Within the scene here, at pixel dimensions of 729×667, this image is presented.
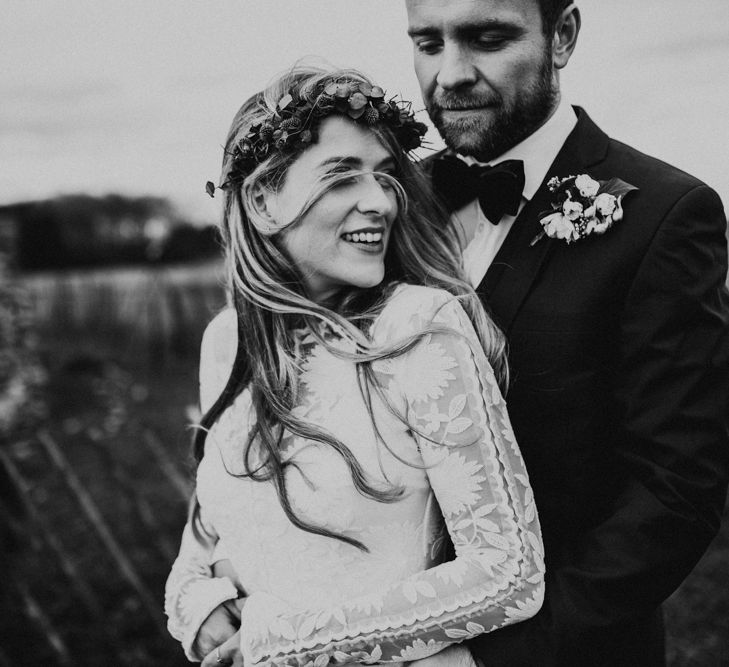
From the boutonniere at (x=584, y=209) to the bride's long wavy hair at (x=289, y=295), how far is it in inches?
11.8

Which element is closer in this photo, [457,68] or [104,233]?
[457,68]

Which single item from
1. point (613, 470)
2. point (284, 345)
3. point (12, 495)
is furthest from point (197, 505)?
point (12, 495)

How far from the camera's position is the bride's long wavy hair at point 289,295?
1.82 meters

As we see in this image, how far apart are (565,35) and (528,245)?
0.77 m

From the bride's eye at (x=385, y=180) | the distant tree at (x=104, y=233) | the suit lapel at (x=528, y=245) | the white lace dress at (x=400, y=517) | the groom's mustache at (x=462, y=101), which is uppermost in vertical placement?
the groom's mustache at (x=462, y=101)

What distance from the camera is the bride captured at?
1640 mm

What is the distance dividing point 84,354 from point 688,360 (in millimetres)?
7759

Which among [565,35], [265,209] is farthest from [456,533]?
[565,35]

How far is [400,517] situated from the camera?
174cm

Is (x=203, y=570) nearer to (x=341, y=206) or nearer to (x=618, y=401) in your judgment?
(x=341, y=206)

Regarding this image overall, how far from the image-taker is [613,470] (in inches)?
77.9

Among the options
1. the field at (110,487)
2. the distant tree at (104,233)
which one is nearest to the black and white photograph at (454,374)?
the field at (110,487)

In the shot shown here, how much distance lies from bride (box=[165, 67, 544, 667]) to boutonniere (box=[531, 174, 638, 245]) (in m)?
0.31

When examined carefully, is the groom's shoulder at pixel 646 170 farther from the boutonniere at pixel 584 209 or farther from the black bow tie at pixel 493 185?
the black bow tie at pixel 493 185
